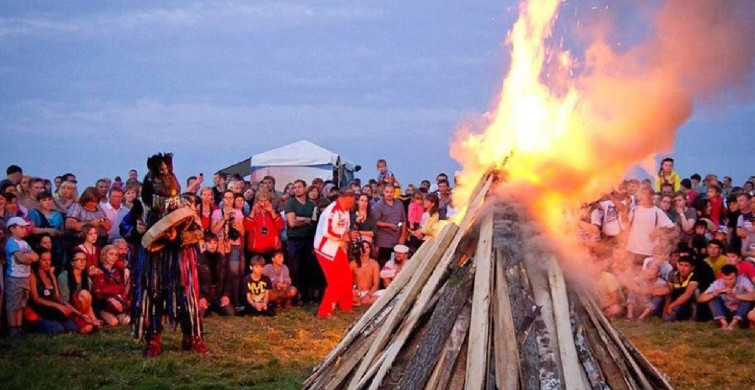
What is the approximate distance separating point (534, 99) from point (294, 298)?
760 centimetres

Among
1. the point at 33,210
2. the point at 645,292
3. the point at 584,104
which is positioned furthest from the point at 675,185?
the point at 33,210

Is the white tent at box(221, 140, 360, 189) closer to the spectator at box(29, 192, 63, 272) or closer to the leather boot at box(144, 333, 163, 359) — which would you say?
the spectator at box(29, 192, 63, 272)

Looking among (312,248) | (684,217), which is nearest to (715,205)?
(684,217)

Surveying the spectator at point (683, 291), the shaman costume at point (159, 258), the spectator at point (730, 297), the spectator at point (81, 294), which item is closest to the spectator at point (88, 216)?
the spectator at point (81, 294)

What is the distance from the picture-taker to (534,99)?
6574mm

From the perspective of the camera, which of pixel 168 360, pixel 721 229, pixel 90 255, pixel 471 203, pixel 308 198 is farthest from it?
pixel 308 198

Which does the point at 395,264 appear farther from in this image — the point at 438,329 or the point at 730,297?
the point at 438,329

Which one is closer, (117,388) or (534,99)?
(534,99)

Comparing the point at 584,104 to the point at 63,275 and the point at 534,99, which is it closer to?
the point at 534,99

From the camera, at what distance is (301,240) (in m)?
13.7

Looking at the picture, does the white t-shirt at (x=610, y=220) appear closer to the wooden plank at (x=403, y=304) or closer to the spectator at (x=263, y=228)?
the spectator at (x=263, y=228)

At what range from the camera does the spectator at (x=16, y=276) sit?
10047 mm

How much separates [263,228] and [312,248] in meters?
1.06

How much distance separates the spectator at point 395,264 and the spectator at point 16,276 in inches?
208
